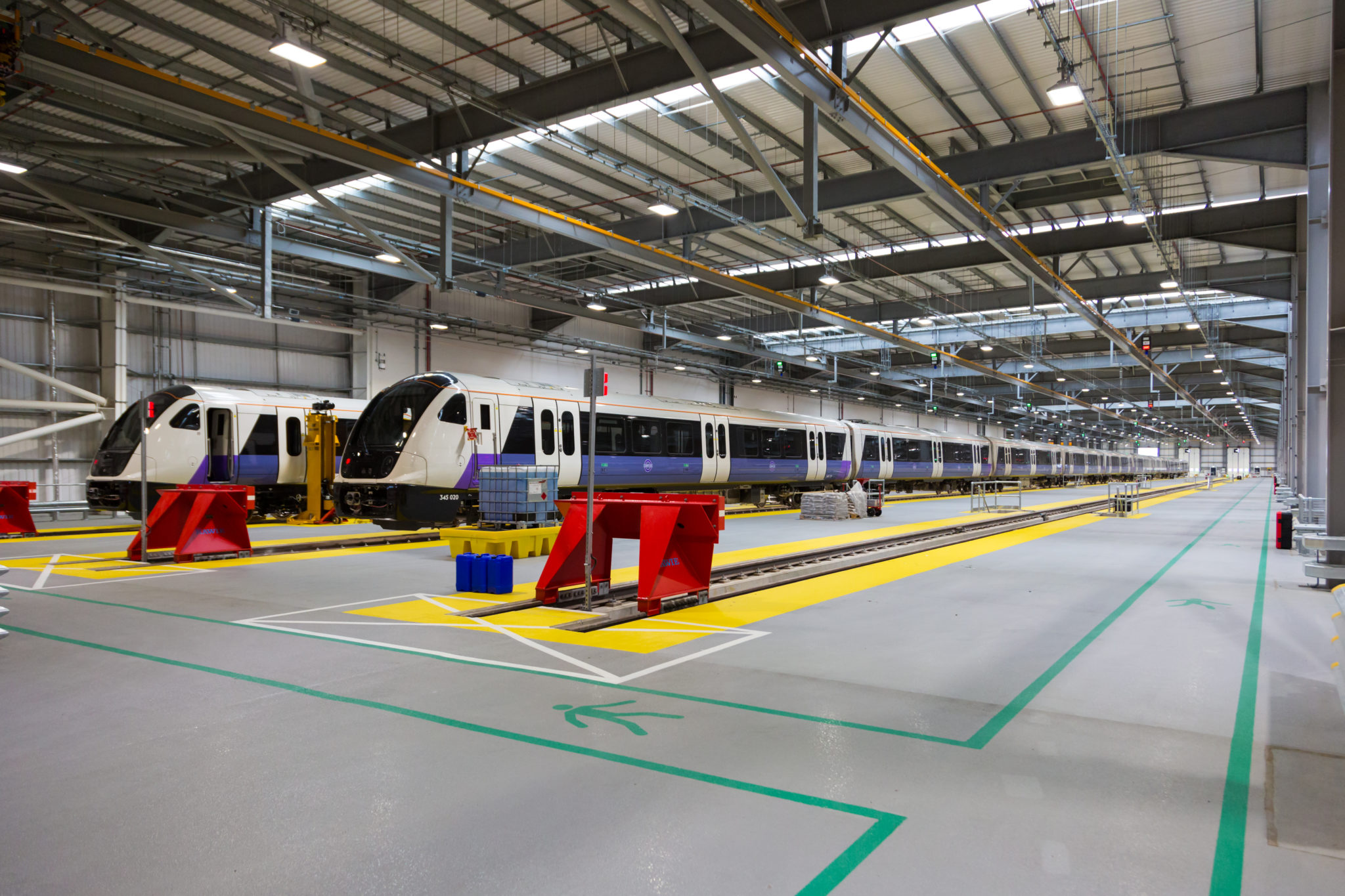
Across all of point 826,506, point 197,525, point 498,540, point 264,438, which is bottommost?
point 826,506

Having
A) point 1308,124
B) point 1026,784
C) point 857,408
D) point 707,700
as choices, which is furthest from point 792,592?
point 857,408

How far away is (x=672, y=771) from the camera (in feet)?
12.0

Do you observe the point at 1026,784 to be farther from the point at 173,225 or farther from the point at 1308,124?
the point at 173,225

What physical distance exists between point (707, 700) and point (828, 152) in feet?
39.0

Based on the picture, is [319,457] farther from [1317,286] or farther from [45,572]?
[1317,286]

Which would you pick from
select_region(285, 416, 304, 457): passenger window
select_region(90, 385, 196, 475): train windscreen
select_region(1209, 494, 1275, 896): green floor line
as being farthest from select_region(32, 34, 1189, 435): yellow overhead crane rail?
select_region(1209, 494, 1275, 896): green floor line

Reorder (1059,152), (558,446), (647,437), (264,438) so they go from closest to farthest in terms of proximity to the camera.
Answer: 1. (1059,152)
2. (558,446)
3. (264,438)
4. (647,437)

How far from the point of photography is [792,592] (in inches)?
354

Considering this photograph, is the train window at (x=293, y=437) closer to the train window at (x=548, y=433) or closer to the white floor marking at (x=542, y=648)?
the train window at (x=548, y=433)

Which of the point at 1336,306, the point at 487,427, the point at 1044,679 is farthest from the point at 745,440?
the point at 1044,679

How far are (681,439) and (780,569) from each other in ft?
29.8

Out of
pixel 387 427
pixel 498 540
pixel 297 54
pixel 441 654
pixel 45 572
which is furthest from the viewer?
pixel 387 427

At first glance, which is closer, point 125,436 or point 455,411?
point 455,411

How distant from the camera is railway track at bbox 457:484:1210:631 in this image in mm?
7340
